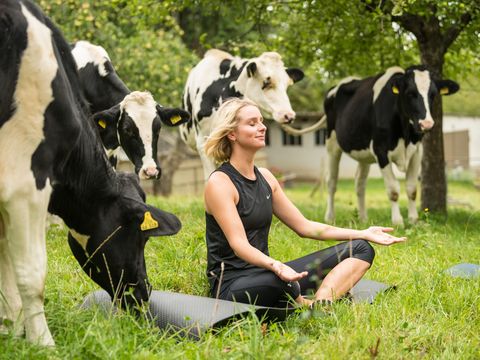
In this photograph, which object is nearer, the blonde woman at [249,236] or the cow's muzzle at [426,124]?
the blonde woman at [249,236]

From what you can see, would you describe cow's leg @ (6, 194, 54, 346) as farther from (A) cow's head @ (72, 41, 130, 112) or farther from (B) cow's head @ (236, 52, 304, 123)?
(B) cow's head @ (236, 52, 304, 123)

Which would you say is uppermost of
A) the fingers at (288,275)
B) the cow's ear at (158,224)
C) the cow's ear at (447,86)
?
the cow's ear at (447,86)

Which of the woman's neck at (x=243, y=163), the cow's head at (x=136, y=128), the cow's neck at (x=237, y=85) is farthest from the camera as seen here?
the cow's neck at (x=237, y=85)

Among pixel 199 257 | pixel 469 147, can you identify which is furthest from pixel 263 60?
pixel 469 147

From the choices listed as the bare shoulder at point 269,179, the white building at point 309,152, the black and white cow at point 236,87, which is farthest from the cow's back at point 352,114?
the white building at point 309,152

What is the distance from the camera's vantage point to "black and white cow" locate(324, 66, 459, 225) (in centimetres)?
943

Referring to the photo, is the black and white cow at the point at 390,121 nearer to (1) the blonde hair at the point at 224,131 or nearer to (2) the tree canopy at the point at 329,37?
(2) the tree canopy at the point at 329,37

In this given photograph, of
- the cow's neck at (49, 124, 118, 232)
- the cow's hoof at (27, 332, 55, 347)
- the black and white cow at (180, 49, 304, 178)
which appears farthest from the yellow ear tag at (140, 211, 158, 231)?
the black and white cow at (180, 49, 304, 178)

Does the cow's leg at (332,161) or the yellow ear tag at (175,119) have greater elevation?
the yellow ear tag at (175,119)

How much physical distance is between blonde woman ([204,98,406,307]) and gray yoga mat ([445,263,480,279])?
928mm

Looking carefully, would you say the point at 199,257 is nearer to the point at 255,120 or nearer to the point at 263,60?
the point at 255,120

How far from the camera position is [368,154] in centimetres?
1039

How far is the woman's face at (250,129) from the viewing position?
4.92 meters

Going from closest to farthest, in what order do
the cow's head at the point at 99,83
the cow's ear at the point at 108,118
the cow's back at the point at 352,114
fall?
the cow's ear at the point at 108,118 < the cow's head at the point at 99,83 < the cow's back at the point at 352,114
